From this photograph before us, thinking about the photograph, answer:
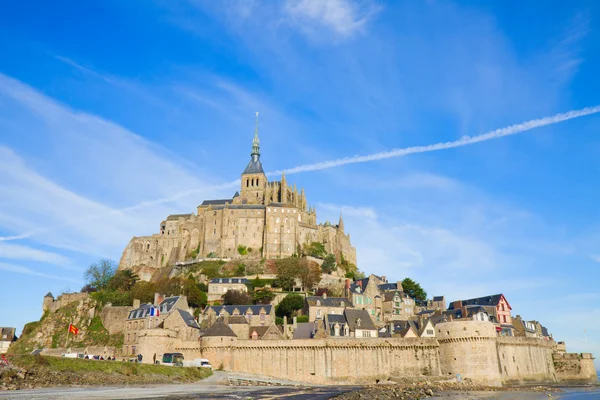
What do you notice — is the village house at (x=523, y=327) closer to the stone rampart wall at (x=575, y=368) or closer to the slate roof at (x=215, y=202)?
the stone rampart wall at (x=575, y=368)

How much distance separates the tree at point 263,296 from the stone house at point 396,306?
50.4ft

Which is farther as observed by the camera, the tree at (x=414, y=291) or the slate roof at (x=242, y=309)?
the tree at (x=414, y=291)

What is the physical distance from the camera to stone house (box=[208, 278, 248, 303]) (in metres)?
70.8

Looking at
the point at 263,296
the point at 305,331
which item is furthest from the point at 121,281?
the point at 305,331

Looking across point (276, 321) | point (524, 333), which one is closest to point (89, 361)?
point (276, 321)

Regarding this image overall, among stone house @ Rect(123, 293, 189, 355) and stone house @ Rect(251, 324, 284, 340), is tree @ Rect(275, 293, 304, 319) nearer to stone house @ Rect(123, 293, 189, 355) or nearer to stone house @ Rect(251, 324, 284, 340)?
stone house @ Rect(251, 324, 284, 340)

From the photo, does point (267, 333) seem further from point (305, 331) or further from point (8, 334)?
point (8, 334)

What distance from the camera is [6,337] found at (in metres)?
72.1

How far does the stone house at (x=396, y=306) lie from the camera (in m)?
68.4

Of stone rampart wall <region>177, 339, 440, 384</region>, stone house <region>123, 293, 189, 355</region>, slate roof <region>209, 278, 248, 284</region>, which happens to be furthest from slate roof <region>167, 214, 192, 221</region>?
stone rampart wall <region>177, 339, 440, 384</region>

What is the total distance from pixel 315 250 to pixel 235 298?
2467cm

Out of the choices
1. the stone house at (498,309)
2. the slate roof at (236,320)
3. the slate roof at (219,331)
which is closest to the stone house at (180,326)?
the slate roof at (219,331)

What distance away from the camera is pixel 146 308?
54375 millimetres

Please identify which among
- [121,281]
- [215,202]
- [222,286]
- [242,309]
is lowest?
[242,309]
